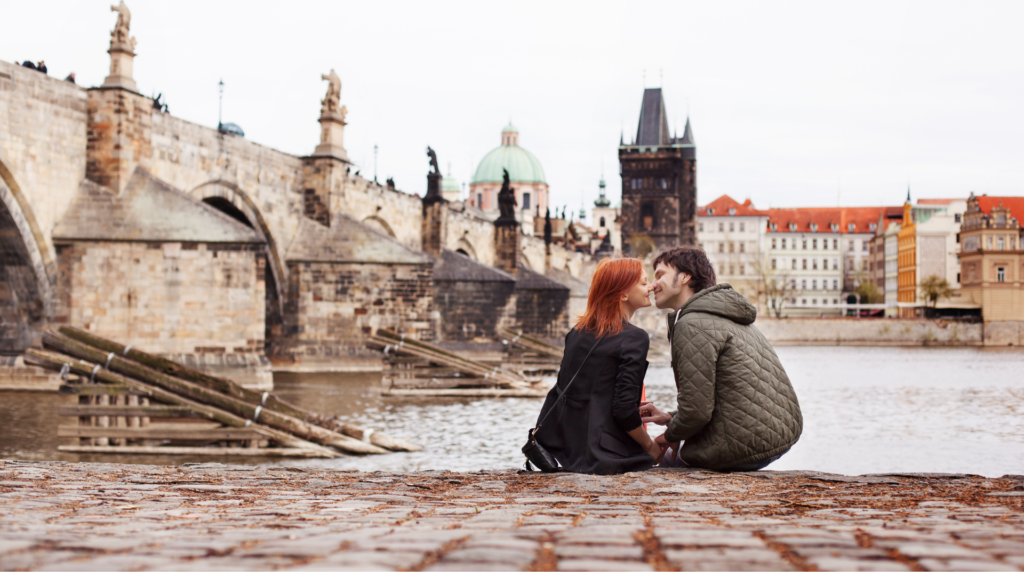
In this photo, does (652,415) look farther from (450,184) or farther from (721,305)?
(450,184)

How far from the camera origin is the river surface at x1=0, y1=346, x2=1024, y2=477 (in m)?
9.41

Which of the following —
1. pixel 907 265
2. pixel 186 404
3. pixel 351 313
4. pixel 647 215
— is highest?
pixel 647 215

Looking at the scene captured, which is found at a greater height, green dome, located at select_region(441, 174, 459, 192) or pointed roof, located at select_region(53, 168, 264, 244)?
green dome, located at select_region(441, 174, 459, 192)

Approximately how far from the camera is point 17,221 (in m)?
16.8

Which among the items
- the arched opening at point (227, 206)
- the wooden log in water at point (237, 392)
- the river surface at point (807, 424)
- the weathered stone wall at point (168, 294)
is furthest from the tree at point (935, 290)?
the wooden log in water at point (237, 392)

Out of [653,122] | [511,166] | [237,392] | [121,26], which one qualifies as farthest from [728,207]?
[237,392]

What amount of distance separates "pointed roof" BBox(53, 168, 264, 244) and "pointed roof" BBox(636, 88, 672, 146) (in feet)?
247

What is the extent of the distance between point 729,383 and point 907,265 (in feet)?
270

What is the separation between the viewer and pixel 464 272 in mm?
31344

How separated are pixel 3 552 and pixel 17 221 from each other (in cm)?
1624

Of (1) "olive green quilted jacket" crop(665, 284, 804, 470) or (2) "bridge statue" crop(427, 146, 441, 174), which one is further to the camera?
(2) "bridge statue" crop(427, 146, 441, 174)

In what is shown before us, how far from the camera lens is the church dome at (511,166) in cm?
11294

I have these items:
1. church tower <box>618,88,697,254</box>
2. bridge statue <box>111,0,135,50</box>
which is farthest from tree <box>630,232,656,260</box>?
bridge statue <box>111,0,135,50</box>

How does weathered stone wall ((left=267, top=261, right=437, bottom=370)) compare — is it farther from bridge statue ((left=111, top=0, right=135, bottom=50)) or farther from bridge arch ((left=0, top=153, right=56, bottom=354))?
bridge statue ((left=111, top=0, right=135, bottom=50))
